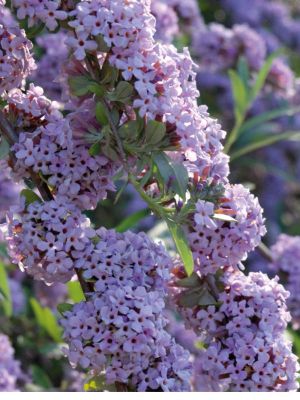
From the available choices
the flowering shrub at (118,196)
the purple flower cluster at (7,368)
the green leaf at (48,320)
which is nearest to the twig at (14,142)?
the flowering shrub at (118,196)

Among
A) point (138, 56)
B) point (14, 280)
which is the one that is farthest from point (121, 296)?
point (14, 280)

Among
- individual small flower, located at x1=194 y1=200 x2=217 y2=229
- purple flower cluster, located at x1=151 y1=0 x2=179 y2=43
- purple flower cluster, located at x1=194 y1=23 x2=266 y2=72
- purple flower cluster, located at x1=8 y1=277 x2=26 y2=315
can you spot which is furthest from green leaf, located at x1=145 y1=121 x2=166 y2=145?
purple flower cluster, located at x1=194 y1=23 x2=266 y2=72

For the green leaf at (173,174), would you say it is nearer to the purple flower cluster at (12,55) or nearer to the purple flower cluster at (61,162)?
the purple flower cluster at (61,162)

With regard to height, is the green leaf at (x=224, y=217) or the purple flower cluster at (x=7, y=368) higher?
the green leaf at (x=224, y=217)

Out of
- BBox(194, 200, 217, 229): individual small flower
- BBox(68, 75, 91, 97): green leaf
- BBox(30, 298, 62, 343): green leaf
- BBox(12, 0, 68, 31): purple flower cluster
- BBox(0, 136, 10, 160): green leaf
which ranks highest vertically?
BBox(12, 0, 68, 31): purple flower cluster

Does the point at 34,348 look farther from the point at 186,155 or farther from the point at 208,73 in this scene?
the point at 208,73

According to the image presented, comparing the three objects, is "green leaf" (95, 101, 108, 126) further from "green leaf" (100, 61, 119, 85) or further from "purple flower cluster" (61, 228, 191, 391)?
"purple flower cluster" (61, 228, 191, 391)
